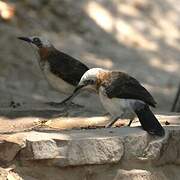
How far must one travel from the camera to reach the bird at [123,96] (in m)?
6.20

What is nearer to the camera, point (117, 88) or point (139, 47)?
point (117, 88)

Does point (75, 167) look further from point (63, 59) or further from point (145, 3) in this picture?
point (145, 3)

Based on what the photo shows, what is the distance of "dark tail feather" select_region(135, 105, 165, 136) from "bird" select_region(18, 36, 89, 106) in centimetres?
182

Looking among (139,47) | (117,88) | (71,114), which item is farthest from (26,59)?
(117,88)

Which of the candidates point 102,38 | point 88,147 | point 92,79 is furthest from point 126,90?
point 102,38

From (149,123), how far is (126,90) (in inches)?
15.9

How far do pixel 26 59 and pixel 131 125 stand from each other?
7274mm

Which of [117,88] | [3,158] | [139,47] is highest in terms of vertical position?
[117,88]

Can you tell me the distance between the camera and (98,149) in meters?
5.79

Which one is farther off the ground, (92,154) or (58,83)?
(92,154)

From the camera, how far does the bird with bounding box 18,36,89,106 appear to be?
8047mm

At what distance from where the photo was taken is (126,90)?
6.33 meters

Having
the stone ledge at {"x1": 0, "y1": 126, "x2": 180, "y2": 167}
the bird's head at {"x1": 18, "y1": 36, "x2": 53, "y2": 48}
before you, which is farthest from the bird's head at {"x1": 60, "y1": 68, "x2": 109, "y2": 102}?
the bird's head at {"x1": 18, "y1": 36, "x2": 53, "y2": 48}

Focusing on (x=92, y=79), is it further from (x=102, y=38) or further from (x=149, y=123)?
(x=102, y=38)
